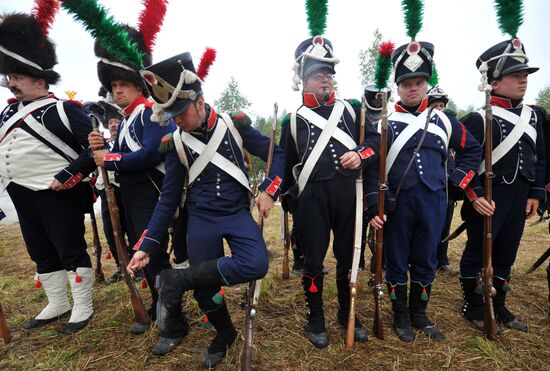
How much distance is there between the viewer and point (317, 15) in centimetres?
314

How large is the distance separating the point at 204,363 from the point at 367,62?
101 feet

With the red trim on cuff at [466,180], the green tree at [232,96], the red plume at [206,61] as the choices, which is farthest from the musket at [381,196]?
the green tree at [232,96]

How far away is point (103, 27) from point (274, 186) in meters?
1.97

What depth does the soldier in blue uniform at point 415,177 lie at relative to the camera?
119 inches

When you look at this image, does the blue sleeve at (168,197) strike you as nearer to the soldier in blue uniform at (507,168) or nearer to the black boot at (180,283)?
the black boot at (180,283)

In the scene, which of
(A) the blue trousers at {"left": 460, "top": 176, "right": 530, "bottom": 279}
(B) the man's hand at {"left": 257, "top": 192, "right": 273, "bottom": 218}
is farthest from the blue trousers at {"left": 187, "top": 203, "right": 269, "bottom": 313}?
(A) the blue trousers at {"left": 460, "top": 176, "right": 530, "bottom": 279}

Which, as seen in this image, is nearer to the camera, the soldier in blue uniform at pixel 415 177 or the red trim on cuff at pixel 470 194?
the soldier in blue uniform at pixel 415 177

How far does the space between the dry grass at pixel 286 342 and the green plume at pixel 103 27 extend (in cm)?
271

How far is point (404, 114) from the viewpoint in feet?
10.4

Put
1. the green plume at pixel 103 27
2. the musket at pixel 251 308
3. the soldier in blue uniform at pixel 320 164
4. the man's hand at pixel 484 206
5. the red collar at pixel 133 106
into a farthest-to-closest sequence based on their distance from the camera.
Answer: the red collar at pixel 133 106 → the man's hand at pixel 484 206 → the soldier in blue uniform at pixel 320 164 → the green plume at pixel 103 27 → the musket at pixel 251 308

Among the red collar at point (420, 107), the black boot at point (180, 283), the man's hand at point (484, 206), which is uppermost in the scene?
the red collar at point (420, 107)

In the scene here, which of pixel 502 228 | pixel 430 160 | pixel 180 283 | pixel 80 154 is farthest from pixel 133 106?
pixel 502 228

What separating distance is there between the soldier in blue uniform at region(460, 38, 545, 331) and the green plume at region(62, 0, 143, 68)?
3225 millimetres

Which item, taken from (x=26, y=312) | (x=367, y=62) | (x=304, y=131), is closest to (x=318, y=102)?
(x=304, y=131)
